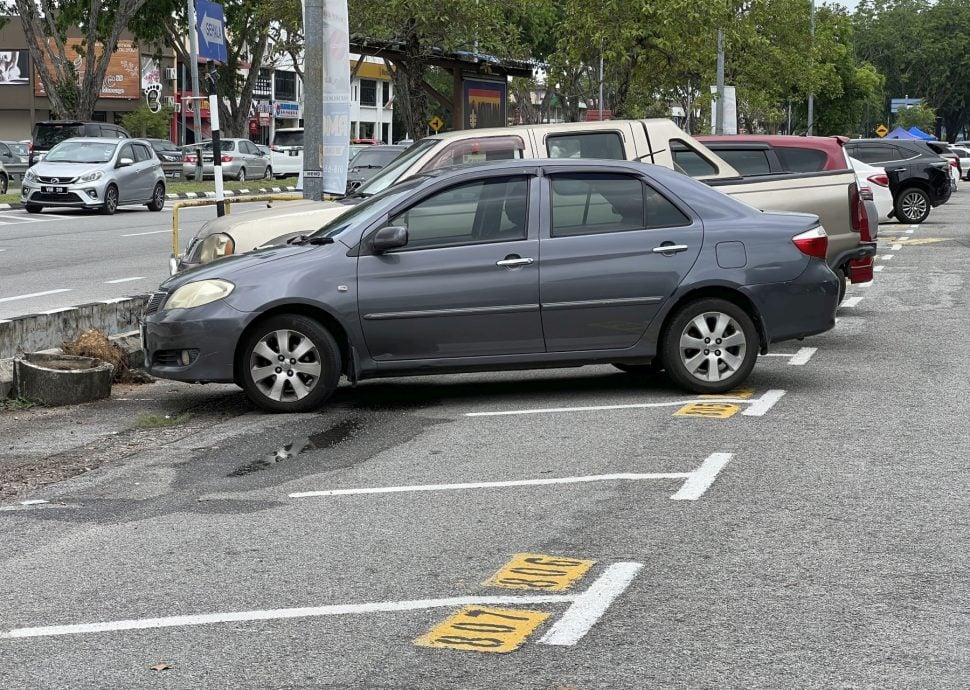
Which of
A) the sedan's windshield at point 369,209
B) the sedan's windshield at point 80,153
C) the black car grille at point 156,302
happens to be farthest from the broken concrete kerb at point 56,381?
the sedan's windshield at point 80,153

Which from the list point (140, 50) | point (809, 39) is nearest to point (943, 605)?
point (809, 39)

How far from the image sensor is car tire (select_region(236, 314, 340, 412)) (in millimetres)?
9391

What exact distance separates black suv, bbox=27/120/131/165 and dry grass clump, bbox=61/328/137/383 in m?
28.1

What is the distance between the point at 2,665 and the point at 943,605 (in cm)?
327

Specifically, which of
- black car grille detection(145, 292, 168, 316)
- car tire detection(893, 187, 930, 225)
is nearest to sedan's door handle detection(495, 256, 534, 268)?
black car grille detection(145, 292, 168, 316)

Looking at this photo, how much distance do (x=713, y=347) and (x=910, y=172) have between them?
23000mm

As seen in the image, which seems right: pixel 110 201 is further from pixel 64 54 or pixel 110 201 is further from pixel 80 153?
pixel 64 54

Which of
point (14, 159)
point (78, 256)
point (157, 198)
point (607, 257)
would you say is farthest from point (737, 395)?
point (14, 159)

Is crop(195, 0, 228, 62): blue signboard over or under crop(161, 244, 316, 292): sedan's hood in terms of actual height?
over

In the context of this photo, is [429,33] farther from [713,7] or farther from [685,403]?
[685,403]

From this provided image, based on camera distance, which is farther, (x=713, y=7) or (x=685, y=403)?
(x=713, y=7)

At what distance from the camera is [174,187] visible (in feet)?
142

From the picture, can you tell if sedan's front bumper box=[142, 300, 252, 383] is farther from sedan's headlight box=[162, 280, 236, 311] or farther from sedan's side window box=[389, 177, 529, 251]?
sedan's side window box=[389, 177, 529, 251]

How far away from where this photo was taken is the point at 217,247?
11.9 meters
